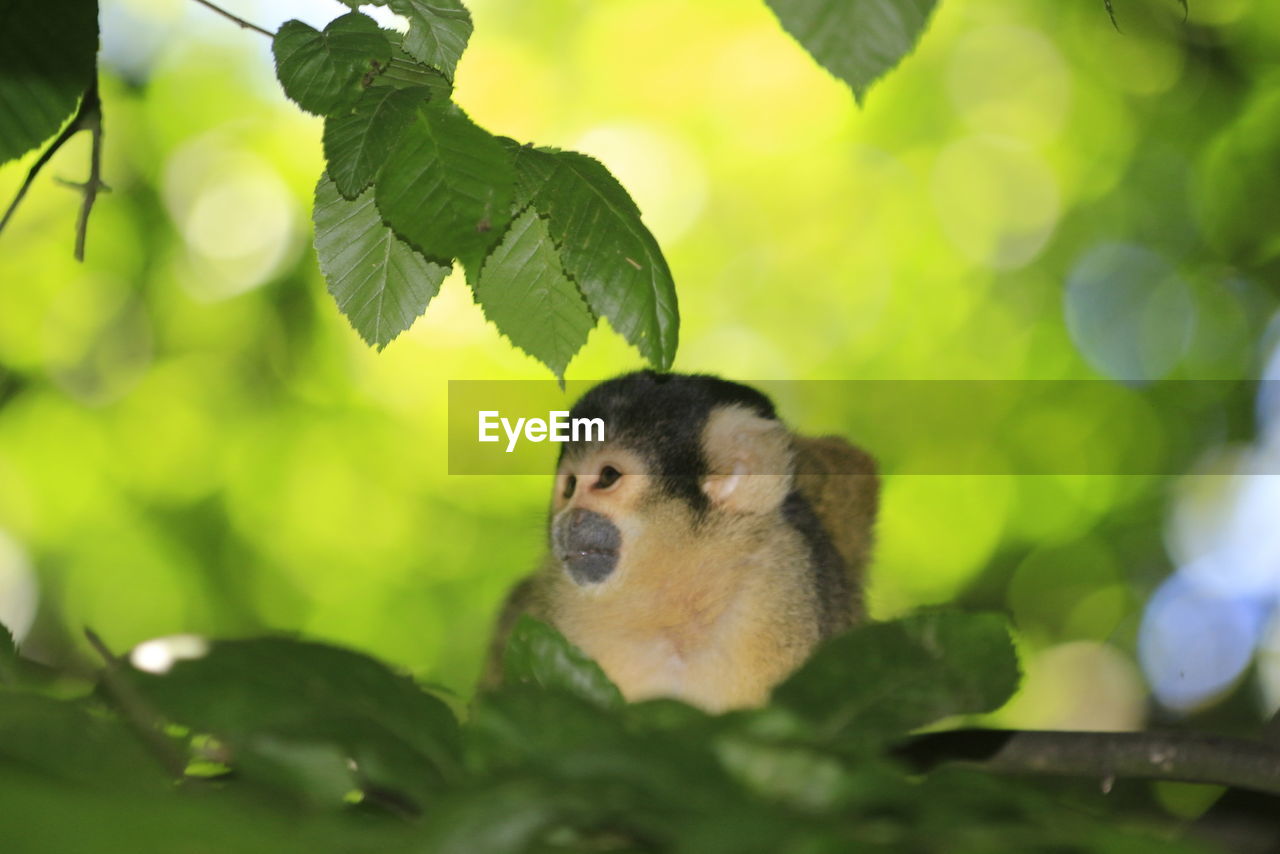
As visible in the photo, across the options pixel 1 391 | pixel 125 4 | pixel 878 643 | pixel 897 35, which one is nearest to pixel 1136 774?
pixel 878 643

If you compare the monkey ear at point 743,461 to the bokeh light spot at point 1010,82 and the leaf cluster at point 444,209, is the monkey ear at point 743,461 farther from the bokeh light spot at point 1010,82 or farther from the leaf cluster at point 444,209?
the bokeh light spot at point 1010,82

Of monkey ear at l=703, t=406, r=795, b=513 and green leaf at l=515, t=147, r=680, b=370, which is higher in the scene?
monkey ear at l=703, t=406, r=795, b=513

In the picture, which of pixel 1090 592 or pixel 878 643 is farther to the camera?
pixel 1090 592

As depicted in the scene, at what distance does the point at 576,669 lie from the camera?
36.7 inches

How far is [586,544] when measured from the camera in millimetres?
2920

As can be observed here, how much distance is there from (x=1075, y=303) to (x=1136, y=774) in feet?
19.5

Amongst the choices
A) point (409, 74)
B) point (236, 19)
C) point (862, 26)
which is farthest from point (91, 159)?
point (862, 26)

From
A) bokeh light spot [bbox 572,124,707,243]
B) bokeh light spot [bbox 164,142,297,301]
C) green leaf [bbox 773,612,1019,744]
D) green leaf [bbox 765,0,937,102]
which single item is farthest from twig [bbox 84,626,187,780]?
bokeh light spot [bbox 572,124,707,243]

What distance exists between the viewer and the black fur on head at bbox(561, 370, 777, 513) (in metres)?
2.96

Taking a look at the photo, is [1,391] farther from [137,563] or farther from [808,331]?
[808,331]

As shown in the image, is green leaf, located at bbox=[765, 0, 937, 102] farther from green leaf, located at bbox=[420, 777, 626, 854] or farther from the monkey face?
the monkey face

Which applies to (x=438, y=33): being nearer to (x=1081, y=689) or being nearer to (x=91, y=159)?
(x=91, y=159)

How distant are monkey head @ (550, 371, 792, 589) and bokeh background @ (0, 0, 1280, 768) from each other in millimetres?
3181

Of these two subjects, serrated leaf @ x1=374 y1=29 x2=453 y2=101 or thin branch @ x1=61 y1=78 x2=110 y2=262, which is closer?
serrated leaf @ x1=374 y1=29 x2=453 y2=101
